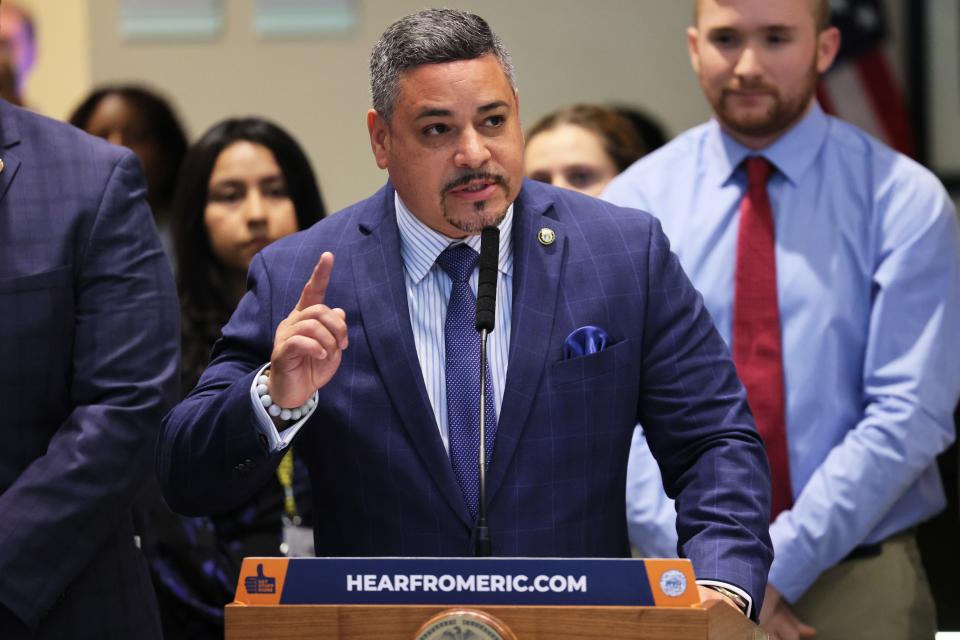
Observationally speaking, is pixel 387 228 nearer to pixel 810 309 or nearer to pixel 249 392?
pixel 249 392

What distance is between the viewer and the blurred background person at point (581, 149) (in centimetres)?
424

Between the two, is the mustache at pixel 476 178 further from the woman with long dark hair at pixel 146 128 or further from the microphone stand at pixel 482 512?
the woman with long dark hair at pixel 146 128

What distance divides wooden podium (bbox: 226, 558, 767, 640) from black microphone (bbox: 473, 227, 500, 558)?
17 centimetres

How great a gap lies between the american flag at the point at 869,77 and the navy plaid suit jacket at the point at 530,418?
13.0 ft

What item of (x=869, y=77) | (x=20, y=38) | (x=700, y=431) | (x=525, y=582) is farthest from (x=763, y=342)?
(x=20, y=38)

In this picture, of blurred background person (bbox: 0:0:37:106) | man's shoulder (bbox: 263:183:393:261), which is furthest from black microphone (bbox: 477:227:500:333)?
blurred background person (bbox: 0:0:37:106)

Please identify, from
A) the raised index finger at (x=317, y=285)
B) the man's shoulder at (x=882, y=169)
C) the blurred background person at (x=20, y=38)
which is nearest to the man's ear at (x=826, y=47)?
the man's shoulder at (x=882, y=169)

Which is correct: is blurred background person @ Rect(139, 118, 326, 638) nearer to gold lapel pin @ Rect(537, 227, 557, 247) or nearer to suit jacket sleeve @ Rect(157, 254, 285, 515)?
suit jacket sleeve @ Rect(157, 254, 285, 515)

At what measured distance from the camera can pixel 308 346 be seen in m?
2.04

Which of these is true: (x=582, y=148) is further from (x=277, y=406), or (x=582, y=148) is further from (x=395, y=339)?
(x=277, y=406)

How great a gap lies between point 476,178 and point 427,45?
8.8 inches

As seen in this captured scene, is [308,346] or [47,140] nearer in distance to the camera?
[308,346]

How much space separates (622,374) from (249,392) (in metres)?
0.60

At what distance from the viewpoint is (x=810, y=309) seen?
3.18 metres
